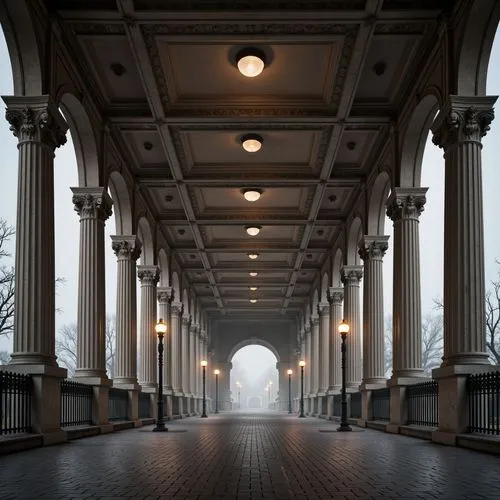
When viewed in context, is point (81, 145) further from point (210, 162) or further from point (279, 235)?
point (279, 235)

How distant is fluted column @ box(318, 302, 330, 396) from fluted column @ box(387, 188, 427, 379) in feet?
58.3

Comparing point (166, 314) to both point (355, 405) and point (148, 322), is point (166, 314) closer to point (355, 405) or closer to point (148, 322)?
point (148, 322)

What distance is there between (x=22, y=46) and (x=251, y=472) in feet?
29.4

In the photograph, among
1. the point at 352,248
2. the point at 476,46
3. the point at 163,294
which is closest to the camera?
the point at 476,46

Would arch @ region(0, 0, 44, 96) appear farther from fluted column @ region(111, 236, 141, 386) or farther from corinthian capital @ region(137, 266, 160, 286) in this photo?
corinthian capital @ region(137, 266, 160, 286)

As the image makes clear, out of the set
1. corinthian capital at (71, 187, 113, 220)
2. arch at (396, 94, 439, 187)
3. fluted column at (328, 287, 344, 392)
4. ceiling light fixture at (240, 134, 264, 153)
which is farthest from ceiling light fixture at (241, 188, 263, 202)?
fluted column at (328, 287, 344, 392)

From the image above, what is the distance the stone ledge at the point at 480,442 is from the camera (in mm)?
11281

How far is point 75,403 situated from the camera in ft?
56.3

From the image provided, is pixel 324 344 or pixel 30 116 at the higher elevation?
pixel 30 116

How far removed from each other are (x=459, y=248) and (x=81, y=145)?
32.3ft

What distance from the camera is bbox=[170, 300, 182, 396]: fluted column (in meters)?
36.8

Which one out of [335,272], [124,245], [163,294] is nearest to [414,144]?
[124,245]

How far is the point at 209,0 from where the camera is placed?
1397 centimetres

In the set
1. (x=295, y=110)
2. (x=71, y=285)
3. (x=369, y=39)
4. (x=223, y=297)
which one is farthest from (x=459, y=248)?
(x=71, y=285)
